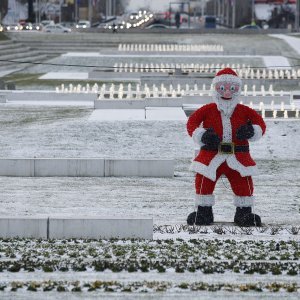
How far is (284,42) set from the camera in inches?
2250

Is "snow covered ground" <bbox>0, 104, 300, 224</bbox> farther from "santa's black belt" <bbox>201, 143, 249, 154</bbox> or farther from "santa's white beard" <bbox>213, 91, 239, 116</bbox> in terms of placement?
"santa's white beard" <bbox>213, 91, 239, 116</bbox>

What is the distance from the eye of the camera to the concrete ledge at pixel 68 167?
1747 centimetres

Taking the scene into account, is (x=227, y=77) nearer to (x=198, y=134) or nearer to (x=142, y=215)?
(x=198, y=134)

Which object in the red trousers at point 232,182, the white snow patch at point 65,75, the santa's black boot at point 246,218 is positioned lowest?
the white snow patch at point 65,75

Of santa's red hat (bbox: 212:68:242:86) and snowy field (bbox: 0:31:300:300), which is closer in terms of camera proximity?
snowy field (bbox: 0:31:300:300)

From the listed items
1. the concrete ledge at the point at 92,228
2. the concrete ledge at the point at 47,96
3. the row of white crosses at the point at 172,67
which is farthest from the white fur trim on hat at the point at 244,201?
the row of white crosses at the point at 172,67

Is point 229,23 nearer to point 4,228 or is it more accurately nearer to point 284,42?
point 284,42

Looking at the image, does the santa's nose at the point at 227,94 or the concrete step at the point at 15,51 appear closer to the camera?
the santa's nose at the point at 227,94

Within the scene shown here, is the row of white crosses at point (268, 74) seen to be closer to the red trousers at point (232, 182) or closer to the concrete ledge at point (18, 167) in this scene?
the concrete ledge at point (18, 167)

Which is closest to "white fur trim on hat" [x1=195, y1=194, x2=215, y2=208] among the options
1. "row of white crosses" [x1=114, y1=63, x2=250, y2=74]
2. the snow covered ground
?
the snow covered ground

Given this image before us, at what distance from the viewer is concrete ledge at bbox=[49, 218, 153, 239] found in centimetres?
1163

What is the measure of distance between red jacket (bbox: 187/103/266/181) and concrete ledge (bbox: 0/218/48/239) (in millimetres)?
2092

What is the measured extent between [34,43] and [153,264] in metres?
47.0

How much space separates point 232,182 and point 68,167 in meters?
5.00
